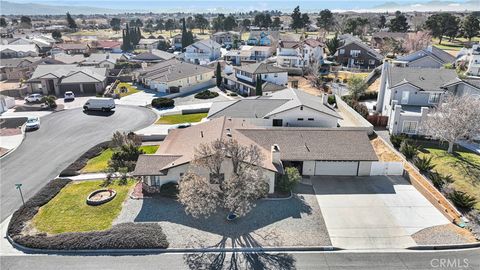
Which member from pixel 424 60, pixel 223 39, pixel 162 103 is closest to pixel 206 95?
pixel 162 103

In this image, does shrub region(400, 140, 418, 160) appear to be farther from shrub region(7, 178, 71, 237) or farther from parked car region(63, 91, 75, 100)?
parked car region(63, 91, 75, 100)

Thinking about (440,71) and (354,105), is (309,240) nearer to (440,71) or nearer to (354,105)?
(354,105)

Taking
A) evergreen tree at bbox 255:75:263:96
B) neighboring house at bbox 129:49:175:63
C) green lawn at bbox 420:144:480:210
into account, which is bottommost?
green lawn at bbox 420:144:480:210

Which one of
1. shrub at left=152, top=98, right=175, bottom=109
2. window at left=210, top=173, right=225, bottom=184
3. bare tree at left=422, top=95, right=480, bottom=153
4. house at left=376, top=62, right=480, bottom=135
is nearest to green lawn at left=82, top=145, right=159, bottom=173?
window at left=210, top=173, right=225, bottom=184

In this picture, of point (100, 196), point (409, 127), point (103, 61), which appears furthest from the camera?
point (103, 61)

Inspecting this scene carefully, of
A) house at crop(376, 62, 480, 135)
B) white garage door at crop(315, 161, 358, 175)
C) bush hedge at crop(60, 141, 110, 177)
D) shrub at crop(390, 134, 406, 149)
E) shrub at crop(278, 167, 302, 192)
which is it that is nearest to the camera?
shrub at crop(278, 167, 302, 192)

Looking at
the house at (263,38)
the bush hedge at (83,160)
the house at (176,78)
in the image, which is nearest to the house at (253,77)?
the house at (176,78)

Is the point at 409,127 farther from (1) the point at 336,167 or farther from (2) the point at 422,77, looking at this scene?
(1) the point at 336,167
